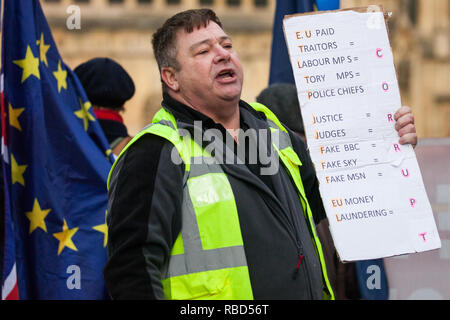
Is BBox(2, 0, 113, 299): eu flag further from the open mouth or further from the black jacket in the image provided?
the open mouth

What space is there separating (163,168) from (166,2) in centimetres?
1957

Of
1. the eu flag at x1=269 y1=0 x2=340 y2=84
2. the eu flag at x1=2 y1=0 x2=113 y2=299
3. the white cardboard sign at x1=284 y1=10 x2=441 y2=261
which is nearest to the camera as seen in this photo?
the white cardboard sign at x1=284 y1=10 x2=441 y2=261

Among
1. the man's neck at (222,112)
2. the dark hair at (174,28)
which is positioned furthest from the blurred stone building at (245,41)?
the man's neck at (222,112)

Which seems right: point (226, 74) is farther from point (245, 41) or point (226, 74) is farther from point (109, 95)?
point (245, 41)

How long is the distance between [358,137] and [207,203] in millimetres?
596

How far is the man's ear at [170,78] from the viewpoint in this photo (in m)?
2.72

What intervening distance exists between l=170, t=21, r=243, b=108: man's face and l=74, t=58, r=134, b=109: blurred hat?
143cm

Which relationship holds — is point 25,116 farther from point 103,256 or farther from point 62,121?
point 103,256

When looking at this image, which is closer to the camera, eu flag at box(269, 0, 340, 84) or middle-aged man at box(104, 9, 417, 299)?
middle-aged man at box(104, 9, 417, 299)

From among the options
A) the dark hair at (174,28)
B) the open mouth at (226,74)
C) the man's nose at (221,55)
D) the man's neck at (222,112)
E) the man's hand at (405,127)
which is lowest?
the man's hand at (405,127)

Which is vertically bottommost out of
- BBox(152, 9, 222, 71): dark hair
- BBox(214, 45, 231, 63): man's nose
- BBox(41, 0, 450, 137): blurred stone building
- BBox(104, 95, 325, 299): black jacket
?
BBox(104, 95, 325, 299): black jacket

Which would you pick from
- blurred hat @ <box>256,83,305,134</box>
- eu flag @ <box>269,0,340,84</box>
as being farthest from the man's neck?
eu flag @ <box>269,0,340,84</box>

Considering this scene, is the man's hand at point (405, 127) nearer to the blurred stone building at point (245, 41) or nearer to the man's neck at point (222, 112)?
the man's neck at point (222, 112)

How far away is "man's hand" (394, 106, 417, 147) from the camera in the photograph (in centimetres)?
265
